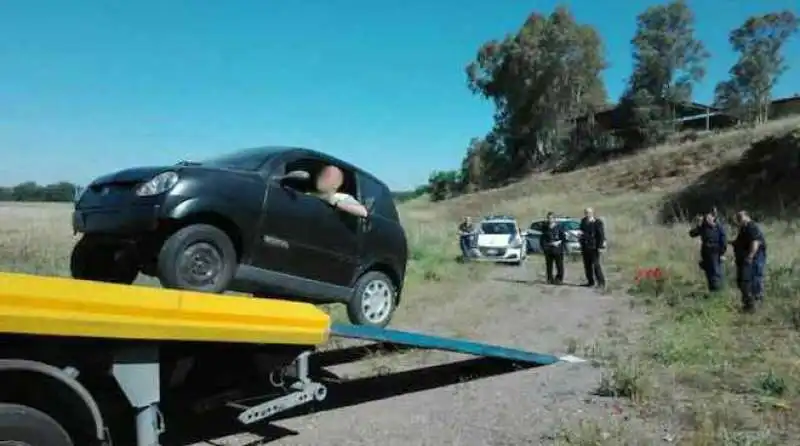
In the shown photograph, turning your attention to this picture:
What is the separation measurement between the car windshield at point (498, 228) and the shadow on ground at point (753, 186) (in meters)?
16.7

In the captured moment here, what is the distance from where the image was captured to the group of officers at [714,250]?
457 inches

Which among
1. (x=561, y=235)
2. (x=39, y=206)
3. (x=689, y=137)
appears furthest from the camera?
(x=689, y=137)

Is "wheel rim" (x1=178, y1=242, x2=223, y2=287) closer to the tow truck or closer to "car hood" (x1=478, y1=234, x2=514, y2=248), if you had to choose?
the tow truck

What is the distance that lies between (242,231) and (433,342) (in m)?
1.86

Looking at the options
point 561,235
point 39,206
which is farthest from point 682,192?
point 39,206

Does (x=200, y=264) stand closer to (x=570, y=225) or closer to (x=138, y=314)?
(x=138, y=314)

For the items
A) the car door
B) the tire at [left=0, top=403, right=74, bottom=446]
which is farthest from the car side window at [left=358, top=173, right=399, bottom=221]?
the tire at [left=0, top=403, right=74, bottom=446]

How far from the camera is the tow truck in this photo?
10.8 ft

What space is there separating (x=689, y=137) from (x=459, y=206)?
67.3 ft

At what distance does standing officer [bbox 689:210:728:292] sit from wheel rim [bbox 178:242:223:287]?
33.8 ft

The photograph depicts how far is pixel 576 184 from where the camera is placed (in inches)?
2302

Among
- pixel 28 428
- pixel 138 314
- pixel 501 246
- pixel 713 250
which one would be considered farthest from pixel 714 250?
pixel 28 428

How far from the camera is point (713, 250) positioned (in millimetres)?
13562

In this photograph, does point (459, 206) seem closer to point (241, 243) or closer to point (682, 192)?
point (682, 192)
